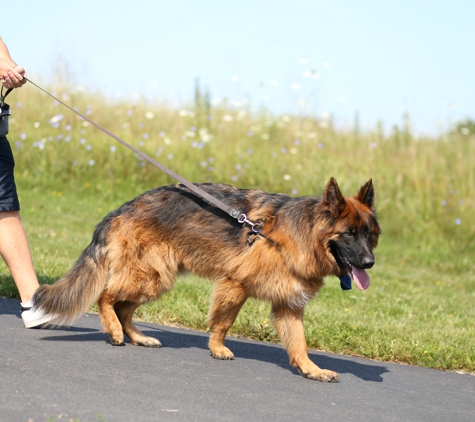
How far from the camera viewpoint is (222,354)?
536 cm

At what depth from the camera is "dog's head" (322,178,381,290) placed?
483cm

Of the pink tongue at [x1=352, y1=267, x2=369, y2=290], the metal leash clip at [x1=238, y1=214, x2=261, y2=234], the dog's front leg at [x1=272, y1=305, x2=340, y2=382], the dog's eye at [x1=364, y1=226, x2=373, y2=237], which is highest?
the dog's eye at [x1=364, y1=226, x2=373, y2=237]

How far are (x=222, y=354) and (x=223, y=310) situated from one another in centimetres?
33

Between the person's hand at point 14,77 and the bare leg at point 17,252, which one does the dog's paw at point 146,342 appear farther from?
the person's hand at point 14,77

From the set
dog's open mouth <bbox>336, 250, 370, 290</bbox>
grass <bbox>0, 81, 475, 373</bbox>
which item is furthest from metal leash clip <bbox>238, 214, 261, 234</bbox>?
grass <bbox>0, 81, 475, 373</bbox>

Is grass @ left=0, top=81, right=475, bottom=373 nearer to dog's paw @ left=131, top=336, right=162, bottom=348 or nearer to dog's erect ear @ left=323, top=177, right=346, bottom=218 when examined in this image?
dog's paw @ left=131, top=336, right=162, bottom=348

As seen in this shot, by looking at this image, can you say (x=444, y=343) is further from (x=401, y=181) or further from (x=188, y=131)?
(x=188, y=131)

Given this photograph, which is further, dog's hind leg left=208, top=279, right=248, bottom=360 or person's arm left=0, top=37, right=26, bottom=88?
person's arm left=0, top=37, right=26, bottom=88

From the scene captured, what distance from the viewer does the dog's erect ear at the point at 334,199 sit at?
491cm

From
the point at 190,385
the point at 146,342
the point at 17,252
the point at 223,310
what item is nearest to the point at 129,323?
Result: the point at 146,342

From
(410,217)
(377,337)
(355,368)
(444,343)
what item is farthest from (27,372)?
(410,217)

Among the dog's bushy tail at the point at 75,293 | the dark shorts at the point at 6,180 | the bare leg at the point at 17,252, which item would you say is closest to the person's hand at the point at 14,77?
the dark shorts at the point at 6,180

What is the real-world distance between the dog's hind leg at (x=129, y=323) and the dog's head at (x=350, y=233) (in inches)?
63.1

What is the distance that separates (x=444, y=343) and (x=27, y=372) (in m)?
3.73
